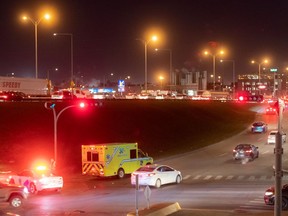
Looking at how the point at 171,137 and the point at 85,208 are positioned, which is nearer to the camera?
the point at 85,208

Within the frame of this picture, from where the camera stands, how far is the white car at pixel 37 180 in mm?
36969

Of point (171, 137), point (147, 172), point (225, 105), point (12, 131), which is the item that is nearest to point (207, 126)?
point (171, 137)

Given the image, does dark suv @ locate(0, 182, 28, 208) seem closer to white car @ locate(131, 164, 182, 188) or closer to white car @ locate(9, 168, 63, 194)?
white car @ locate(9, 168, 63, 194)

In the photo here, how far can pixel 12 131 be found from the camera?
2250 inches

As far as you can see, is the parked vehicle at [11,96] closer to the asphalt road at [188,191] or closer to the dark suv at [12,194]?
the asphalt road at [188,191]

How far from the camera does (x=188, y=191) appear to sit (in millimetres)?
36625

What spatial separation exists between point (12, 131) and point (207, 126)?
3630 centimetres

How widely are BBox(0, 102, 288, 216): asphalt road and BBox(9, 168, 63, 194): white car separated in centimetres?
60

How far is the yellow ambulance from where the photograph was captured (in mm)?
45250

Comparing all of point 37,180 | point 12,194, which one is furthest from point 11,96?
point 12,194

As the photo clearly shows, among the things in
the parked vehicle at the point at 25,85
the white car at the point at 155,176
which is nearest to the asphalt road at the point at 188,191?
the white car at the point at 155,176

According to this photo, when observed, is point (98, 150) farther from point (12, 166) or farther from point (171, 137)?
point (171, 137)

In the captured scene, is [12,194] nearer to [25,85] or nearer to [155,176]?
[155,176]

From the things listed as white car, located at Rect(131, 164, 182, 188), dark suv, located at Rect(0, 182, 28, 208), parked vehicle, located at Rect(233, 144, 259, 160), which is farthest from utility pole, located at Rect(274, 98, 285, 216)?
parked vehicle, located at Rect(233, 144, 259, 160)
